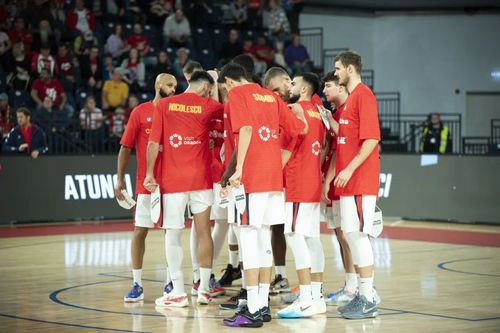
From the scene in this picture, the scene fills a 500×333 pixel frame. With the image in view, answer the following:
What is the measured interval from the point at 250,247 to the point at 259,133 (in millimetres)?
1052

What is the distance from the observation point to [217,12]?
91.9 feet

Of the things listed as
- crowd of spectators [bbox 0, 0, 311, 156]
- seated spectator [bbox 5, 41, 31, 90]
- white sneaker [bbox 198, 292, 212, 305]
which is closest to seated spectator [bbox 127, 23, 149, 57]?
crowd of spectators [bbox 0, 0, 311, 156]

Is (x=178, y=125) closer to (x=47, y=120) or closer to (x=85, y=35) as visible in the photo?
(x=47, y=120)

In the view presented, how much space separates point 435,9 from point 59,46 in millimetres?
12766

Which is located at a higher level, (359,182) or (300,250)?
(359,182)

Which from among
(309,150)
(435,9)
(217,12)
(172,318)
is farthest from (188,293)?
(435,9)

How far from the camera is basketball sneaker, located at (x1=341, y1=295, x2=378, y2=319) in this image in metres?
9.55

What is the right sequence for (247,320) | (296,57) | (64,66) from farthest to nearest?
(296,57) < (64,66) < (247,320)

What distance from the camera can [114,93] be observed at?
890 inches

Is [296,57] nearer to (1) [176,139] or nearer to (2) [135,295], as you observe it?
(1) [176,139]

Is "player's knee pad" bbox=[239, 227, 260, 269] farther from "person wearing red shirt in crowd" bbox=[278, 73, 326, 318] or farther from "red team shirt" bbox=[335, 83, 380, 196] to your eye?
"red team shirt" bbox=[335, 83, 380, 196]

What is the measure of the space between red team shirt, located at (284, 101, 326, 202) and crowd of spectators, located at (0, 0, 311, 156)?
10.7m

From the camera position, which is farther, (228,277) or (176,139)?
(228,277)

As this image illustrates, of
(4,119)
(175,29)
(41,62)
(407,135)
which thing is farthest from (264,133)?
(175,29)
